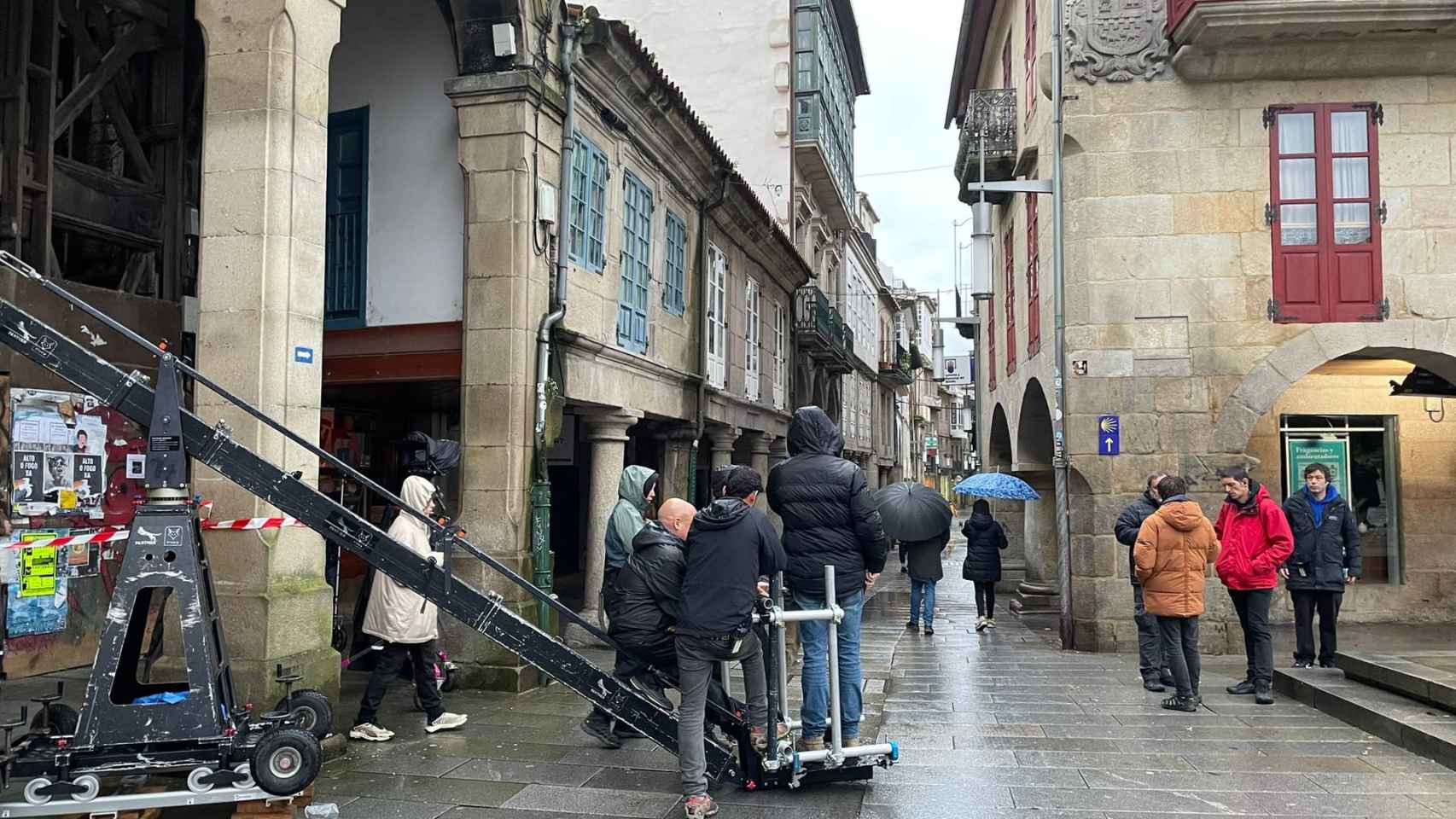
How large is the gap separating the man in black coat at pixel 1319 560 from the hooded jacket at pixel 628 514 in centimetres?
564

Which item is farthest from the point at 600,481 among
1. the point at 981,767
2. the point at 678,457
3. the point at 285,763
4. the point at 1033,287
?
the point at 1033,287

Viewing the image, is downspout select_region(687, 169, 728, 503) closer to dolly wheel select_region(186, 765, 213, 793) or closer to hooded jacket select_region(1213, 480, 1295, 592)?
hooded jacket select_region(1213, 480, 1295, 592)

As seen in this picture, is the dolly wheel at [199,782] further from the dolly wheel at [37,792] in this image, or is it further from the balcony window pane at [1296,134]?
the balcony window pane at [1296,134]

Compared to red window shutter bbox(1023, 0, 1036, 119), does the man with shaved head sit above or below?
below

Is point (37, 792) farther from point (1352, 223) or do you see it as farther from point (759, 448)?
point (759, 448)

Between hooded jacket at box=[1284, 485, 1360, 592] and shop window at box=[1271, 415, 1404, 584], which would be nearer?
hooded jacket at box=[1284, 485, 1360, 592]

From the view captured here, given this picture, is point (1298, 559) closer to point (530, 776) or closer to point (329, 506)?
point (530, 776)

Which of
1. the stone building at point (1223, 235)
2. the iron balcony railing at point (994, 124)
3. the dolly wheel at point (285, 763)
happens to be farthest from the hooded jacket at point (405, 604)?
the iron balcony railing at point (994, 124)

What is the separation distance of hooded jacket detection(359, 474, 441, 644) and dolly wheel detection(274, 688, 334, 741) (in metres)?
1.09

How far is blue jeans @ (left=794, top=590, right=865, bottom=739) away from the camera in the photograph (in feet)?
19.0

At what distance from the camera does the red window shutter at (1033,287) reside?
562 inches

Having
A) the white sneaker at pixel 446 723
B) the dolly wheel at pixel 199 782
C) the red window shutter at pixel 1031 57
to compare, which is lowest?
the white sneaker at pixel 446 723

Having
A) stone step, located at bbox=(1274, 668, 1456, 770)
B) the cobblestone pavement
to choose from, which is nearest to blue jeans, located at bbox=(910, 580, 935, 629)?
the cobblestone pavement

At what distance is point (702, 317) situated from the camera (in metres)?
14.2
